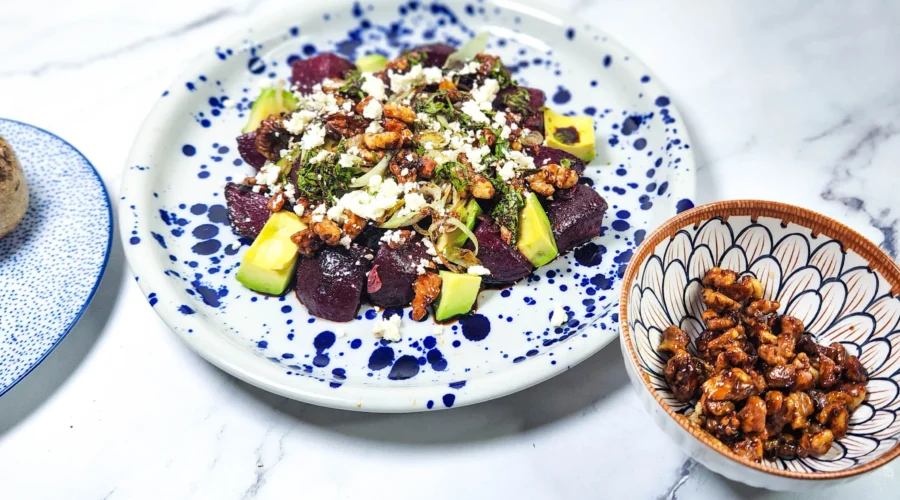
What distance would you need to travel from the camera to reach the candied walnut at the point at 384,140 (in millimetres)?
2098

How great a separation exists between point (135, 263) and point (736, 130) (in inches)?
89.5

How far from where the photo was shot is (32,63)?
3.07m

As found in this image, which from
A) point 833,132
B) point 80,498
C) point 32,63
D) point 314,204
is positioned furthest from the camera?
point 32,63

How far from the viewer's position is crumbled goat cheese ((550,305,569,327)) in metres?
1.94

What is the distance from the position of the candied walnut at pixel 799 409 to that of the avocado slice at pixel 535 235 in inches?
30.4

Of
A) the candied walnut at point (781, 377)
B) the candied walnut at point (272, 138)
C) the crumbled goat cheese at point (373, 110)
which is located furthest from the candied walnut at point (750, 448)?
the candied walnut at point (272, 138)

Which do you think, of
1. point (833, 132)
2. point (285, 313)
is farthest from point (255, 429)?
point (833, 132)

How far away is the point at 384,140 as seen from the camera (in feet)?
6.89

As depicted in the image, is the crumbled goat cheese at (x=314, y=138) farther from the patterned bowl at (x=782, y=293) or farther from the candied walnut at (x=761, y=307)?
the candied walnut at (x=761, y=307)

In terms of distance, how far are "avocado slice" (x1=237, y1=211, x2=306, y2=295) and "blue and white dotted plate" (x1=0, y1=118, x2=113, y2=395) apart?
47cm

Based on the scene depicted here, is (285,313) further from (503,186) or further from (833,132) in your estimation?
(833,132)

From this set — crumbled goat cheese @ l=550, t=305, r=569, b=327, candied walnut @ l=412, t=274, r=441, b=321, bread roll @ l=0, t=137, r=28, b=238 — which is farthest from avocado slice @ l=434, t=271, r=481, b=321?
bread roll @ l=0, t=137, r=28, b=238

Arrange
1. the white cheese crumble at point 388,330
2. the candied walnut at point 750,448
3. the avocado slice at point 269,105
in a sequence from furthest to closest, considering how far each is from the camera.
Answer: the avocado slice at point 269,105 → the white cheese crumble at point 388,330 → the candied walnut at point 750,448

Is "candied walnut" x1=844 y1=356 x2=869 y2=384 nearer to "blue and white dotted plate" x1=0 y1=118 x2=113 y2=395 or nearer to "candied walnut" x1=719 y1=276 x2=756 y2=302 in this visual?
"candied walnut" x1=719 y1=276 x2=756 y2=302
